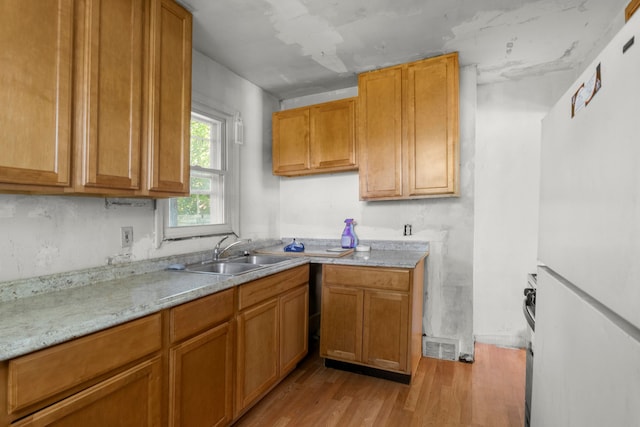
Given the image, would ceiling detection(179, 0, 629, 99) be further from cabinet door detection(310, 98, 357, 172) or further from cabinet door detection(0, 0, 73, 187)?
cabinet door detection(0, 0, 73, 187)

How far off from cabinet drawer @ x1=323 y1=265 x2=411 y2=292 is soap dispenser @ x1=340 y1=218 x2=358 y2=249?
1.88 ft

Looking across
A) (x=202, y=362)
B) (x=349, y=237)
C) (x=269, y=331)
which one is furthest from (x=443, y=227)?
(x=202, y=362)

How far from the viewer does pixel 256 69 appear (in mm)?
2871

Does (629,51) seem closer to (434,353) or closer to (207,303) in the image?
(207,303)

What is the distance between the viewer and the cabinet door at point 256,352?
1917 mm

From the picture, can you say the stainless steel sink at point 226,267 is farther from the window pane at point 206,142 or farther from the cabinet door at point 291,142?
the cabinet door at point 291,142

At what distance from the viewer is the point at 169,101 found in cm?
185

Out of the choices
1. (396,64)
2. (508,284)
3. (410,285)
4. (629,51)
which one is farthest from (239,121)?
(508,284)

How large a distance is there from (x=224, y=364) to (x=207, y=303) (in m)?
0.40

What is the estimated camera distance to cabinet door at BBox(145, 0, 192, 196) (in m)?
1.75

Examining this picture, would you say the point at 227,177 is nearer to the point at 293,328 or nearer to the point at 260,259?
the point at 260,259

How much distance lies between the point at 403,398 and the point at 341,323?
2.21 ft

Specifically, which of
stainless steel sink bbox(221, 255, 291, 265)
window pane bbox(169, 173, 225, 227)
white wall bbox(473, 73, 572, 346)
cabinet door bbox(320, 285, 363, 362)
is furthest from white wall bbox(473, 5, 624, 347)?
window pane bbox(169, 173, 225, 227)

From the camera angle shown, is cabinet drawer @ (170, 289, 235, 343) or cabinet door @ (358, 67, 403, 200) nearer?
cabinet drawer @ (170, 289, 235, 343)
